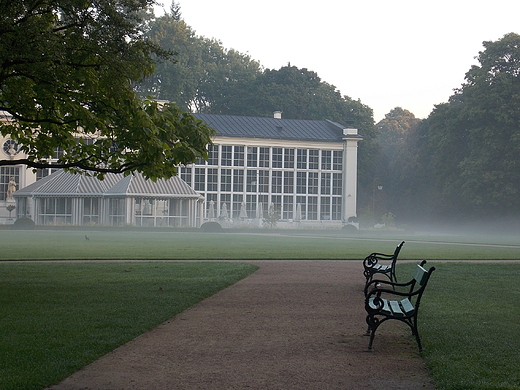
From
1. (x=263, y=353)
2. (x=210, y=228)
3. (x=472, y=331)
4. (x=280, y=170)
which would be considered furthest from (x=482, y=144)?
(x=263, y=353)

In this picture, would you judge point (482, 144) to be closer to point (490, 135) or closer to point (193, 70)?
point (490, 135)

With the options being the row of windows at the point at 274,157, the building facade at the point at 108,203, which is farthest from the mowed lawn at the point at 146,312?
the row of windows at the point at 274,157

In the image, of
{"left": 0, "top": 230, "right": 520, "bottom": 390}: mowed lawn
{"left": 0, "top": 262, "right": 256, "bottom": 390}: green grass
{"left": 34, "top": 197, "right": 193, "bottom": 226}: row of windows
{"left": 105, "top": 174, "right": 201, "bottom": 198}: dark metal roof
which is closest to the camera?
{"left": 0, "top": 230, "right": 520, "bottom": 390}: mowed lawn

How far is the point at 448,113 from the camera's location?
68.8 metres

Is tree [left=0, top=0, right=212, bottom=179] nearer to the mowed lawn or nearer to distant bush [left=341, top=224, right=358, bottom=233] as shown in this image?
the mowed lawn

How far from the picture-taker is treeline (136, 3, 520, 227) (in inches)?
2432

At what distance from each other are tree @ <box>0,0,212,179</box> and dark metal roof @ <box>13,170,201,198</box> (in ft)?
127

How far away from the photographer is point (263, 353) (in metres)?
8.12

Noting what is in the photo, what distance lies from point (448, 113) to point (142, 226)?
Result: 33.3 meters

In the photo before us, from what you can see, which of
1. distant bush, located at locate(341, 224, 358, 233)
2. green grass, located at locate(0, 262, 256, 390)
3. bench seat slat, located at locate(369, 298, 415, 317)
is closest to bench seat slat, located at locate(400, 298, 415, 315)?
bench seat slat, located at locate(369, 298, 415, 317)

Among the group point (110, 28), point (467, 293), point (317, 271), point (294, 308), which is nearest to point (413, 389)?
point (294, 308)

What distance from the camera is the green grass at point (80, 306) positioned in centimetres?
750

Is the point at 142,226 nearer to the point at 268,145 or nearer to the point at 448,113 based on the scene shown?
the point at 268,145

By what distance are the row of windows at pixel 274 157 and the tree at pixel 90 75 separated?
5104 centimetres
